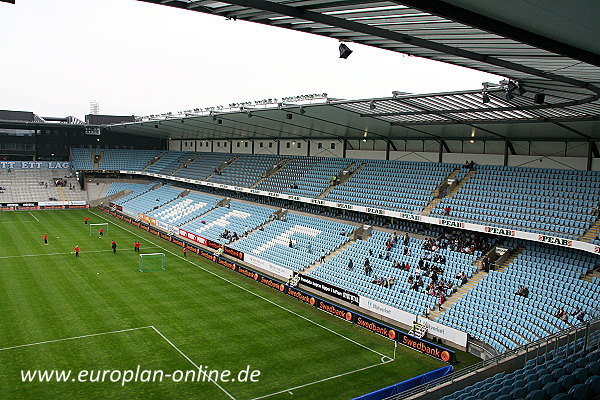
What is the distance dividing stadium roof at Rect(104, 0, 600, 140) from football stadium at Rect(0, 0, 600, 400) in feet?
0.23

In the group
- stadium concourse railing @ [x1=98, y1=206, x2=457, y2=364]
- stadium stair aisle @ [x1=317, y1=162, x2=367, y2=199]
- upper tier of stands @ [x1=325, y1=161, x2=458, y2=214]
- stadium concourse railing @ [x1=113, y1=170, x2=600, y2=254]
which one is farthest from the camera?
stadium stair aisle @ [x1=317, y1=162, x2=367, y2=199]

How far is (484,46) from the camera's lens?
38.1 feet

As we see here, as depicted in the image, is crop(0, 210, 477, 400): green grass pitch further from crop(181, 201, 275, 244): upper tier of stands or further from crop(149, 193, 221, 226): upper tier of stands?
crop(149, 193, 221, 226): upper tier of stands

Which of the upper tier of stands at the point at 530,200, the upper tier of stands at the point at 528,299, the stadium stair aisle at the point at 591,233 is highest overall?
the upper tier of stands at the point at 530,200

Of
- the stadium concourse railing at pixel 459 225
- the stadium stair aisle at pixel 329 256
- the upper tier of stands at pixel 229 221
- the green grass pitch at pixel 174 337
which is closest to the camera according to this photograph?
the green grass pitch at pixel 174 337

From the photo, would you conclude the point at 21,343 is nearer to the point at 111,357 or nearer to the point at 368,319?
the point at 111,357

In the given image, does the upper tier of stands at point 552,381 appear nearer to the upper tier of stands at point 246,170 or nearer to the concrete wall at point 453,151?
the concrete wall at point 453,151

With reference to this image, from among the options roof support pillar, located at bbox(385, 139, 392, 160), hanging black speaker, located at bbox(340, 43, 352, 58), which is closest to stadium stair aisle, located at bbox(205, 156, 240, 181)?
roof support pillar, located at bbox(385, 139, 392, 160)

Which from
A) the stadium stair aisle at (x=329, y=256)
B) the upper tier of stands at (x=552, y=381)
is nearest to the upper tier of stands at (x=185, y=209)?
the stadium stair aisle at (x=329, y=256)

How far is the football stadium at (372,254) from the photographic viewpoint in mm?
11344

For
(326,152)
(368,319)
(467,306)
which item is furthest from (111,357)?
(326,152)

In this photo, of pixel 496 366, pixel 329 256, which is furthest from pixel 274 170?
pixel 496 366

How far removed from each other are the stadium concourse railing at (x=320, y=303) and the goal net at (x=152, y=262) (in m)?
2.96

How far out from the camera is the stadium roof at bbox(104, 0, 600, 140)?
27.7 ft
